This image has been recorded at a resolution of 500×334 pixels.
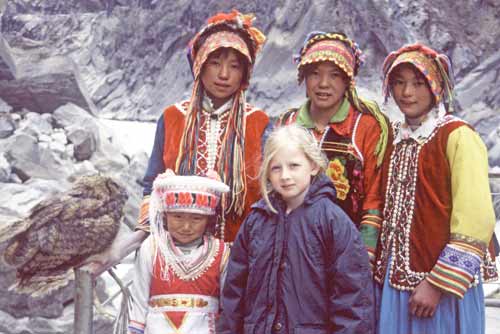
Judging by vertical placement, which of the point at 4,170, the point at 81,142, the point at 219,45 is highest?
the point at 81,142

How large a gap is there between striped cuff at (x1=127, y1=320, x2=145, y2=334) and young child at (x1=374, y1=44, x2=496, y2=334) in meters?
0.71

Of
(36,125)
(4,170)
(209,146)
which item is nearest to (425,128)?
(209,146)

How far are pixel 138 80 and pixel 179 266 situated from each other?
18312 mm

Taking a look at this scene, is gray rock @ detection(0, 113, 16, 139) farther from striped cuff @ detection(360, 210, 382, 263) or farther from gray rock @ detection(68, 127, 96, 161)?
striped cuff @ detection(360, 210, 382, 263)

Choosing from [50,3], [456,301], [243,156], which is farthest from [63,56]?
[50,3]

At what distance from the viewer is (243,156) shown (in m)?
1.89

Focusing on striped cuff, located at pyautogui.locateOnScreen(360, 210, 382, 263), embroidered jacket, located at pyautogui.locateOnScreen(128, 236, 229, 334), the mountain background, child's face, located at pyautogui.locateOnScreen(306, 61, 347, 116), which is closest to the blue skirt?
striped cuff, located at pyautogui.locateOnScreen(360, 210, 382, 263)

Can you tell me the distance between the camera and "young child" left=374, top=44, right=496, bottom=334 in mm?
1514

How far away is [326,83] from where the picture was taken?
1802 mm

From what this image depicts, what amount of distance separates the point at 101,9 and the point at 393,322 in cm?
2410

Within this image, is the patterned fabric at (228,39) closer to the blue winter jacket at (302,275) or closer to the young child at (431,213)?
the young child at (431,213)

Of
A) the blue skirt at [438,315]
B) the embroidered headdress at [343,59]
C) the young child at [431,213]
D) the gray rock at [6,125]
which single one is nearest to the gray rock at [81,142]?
the gray rock at [6,125]

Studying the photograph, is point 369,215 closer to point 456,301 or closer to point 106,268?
point 456,301

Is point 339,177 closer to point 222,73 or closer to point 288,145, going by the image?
point 288,145
